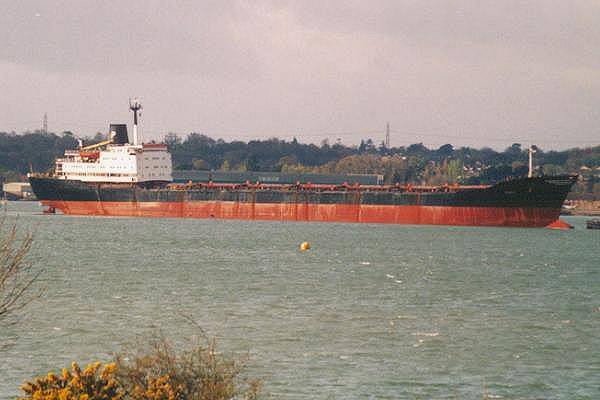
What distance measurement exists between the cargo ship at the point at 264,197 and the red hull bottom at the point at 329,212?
63 millimetres

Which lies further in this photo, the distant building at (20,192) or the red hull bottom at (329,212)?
the distant building at (20,192)

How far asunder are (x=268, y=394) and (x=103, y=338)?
6.07 m

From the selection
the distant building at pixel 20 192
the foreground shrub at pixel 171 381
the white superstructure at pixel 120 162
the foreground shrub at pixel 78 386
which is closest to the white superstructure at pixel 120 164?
the white superstructure at pixel 120 162

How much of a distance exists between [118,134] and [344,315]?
56.7 m

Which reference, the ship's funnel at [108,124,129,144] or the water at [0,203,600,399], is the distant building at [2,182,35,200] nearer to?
the ship's funnel at [108,124,129,144]

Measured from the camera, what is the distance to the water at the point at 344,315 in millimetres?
16391

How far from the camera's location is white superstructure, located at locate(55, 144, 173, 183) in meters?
73.6

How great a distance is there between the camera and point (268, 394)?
46.8ft

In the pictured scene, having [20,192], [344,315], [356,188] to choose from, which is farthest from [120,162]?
[20,192]

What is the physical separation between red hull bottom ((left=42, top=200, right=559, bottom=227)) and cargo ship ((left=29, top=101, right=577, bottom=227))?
2.5 inches

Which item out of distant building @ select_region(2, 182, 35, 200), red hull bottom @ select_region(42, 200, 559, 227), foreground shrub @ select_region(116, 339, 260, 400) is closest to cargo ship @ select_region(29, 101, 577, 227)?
red hull bottom @ select_region(42, 200, 559, 227)

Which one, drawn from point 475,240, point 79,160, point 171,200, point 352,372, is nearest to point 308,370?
point 352,372

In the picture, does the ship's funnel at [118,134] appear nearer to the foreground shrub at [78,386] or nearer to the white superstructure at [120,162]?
the white superstructure at [120,162]

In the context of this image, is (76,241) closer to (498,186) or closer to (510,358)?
(498,186)
